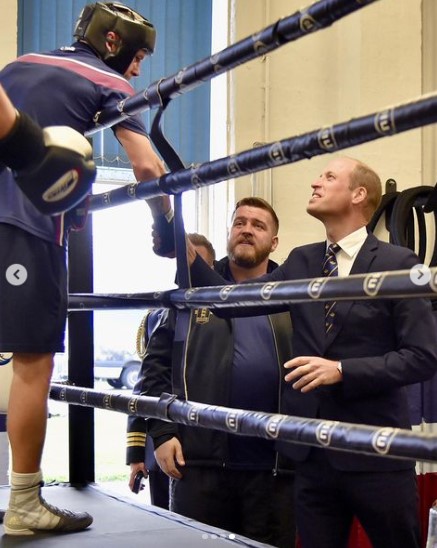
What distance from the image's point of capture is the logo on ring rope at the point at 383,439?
1070mm

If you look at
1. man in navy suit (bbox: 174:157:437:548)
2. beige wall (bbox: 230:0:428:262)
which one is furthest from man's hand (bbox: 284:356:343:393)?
beige wall (bbox: 230:0:428:262)

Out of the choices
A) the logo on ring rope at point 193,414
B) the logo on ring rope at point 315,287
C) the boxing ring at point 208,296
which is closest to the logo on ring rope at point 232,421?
the boxing ring at point 208,296

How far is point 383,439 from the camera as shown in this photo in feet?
3.54

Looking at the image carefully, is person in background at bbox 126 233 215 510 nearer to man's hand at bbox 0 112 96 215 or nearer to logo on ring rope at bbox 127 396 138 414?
logo on ring rope at bbox 127 396 138 414

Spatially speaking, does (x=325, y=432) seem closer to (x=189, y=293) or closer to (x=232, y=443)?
(x=189, y=293)

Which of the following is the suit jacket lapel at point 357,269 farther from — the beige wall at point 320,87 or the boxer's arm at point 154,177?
the beige wall at point 320,87

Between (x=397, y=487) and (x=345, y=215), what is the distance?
0.64 meters

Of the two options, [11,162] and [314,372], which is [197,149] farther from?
[11,162]

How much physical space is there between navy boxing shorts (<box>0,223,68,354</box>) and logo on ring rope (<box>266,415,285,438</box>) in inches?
20.6

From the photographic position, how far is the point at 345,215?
82.0 inches

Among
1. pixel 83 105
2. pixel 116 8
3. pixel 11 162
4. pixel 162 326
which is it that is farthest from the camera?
pixel 162 326

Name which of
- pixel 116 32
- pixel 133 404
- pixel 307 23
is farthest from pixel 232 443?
pixel 307 23

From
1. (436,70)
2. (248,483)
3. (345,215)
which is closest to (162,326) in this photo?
(248,483)

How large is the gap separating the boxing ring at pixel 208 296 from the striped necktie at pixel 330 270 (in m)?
0.11
